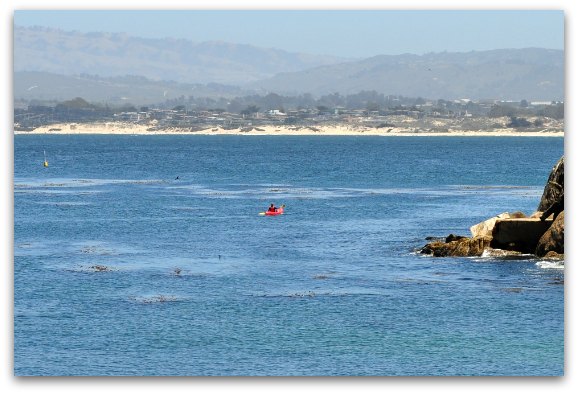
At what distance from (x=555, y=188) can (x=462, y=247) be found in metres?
7.46

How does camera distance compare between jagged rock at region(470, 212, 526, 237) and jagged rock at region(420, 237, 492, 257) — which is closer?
jagged rock at region(420, 237, 492, 257)

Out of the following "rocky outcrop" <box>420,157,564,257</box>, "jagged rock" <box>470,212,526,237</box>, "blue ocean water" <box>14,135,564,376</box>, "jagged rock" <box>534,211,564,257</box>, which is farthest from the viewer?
"jagged rock" <box>470,212,526,237</box>

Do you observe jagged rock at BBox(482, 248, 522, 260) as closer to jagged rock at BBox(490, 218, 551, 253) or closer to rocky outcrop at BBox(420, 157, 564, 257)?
rocky outcrop at BBox(420, 157, 564, 257)

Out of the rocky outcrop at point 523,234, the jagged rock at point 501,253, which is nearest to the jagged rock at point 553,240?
the rocky outcrop at point 523,234

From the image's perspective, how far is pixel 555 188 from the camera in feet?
238

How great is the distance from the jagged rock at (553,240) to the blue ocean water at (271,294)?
151 cm

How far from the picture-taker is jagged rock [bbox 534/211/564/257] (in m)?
69.0

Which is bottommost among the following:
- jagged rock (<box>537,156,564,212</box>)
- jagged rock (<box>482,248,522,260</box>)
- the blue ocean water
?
the blue ocean water

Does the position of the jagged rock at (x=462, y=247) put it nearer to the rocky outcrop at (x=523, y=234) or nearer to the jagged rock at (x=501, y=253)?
the rocky outcrop at (x=523, y=234)

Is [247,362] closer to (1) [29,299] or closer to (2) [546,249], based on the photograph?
(1) [29,299]

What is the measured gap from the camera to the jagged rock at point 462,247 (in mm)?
74688

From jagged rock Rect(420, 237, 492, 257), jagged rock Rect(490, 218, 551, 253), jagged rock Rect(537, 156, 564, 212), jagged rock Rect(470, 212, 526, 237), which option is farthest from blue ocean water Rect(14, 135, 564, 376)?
jagged rock Rect(537, 156, 564, 212)

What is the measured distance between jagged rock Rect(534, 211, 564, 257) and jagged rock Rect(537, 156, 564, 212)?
2.19 m

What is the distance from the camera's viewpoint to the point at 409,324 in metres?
53.8
